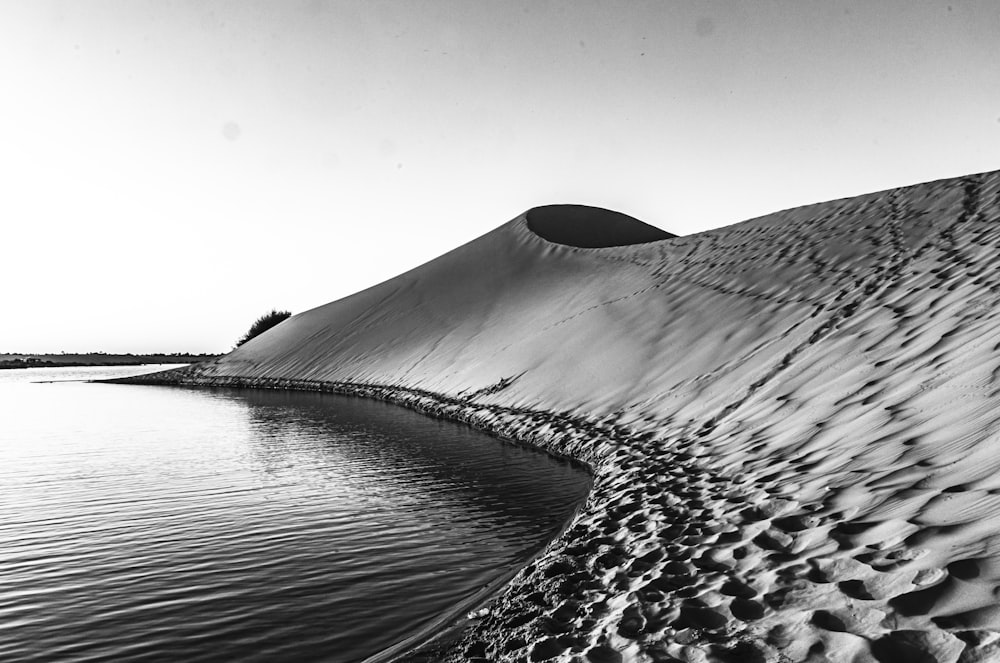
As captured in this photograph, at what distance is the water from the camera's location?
4945 mm

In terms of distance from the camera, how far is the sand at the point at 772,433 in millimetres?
3912

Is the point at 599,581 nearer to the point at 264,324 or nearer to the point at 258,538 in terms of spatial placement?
the point at 258,538

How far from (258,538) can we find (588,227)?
126 feet

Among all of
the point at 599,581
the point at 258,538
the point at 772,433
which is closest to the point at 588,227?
the point at 772,433

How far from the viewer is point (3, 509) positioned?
9.16m

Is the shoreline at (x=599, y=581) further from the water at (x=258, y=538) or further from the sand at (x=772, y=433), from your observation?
the water at (x=258, y=538)

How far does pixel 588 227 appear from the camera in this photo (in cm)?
4375

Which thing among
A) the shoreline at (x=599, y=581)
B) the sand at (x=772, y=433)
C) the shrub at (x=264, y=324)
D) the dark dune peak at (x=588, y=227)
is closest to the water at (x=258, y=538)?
the shoreline at (x=599, y=581)

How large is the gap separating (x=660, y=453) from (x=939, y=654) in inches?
255

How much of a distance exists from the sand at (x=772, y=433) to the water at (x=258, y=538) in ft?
2.92

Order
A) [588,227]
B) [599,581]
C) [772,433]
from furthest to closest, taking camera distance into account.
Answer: [588,227], [772,433], [599,581]

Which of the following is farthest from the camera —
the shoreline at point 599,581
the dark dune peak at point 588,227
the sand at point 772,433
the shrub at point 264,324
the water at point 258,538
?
the shrub at point 264,324

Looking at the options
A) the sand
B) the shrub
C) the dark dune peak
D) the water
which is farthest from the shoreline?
the shrub

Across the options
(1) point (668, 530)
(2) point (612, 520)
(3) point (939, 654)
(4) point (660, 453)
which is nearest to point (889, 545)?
(3) point (939, 654)
